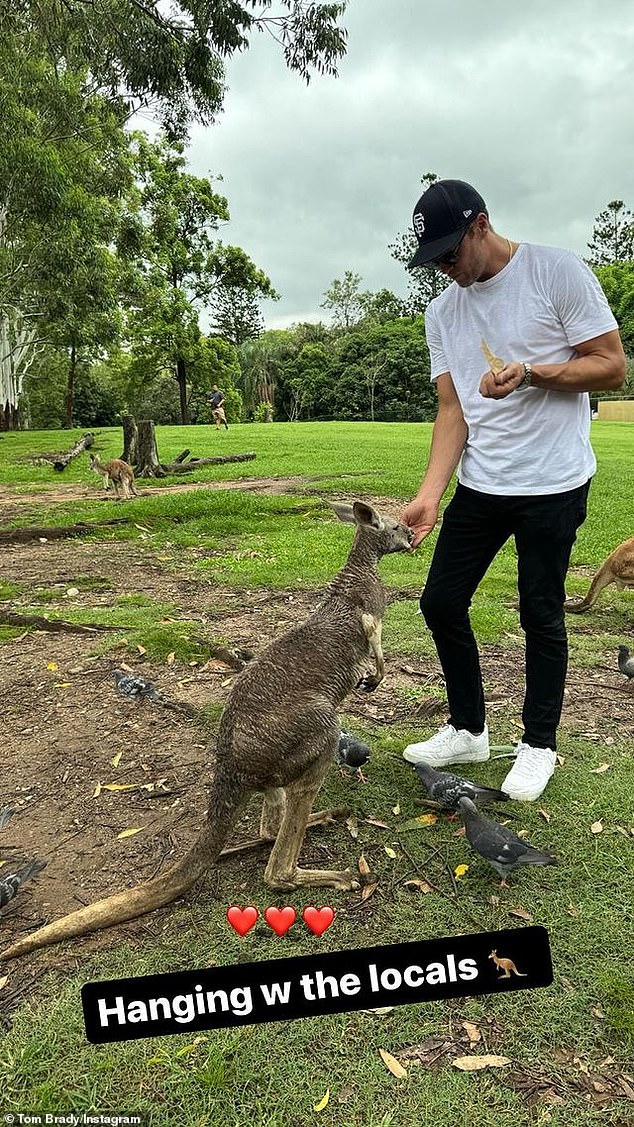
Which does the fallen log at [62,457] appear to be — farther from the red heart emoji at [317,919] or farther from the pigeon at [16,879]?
the red heart emoji at [317,919]

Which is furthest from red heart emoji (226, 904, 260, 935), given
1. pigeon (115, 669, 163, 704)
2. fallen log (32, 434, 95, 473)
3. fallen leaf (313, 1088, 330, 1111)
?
fallen log (32, 434, 95, 473)

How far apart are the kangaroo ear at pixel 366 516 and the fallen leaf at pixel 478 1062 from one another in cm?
151

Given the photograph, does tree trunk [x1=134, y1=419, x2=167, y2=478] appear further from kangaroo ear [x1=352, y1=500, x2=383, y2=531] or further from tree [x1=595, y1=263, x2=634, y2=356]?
tree [x1=595, y1=263, x2=634, y2=356]

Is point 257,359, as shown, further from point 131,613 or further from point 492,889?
point 492,889

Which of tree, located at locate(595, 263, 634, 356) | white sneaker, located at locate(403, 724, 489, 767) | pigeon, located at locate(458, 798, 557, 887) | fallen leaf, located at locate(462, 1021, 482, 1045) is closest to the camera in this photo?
fallen leaf, located at locate(462, 1021, 482, 1045)

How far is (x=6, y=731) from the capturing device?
333cm

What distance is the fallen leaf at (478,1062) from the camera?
1677 millimetres

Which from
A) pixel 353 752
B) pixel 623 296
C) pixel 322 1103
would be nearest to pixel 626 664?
pixel 353 752

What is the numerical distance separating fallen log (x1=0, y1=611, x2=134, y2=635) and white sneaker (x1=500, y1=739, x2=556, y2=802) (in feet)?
8.82

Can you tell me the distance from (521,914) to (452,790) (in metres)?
0.48

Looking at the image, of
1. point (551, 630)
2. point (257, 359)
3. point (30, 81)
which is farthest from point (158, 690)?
point (257, 359)

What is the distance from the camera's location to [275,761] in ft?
6.78

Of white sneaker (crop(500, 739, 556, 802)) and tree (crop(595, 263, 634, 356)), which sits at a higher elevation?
tree (crop(595, 263, 634, 356))

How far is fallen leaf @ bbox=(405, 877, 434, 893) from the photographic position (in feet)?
7.32
